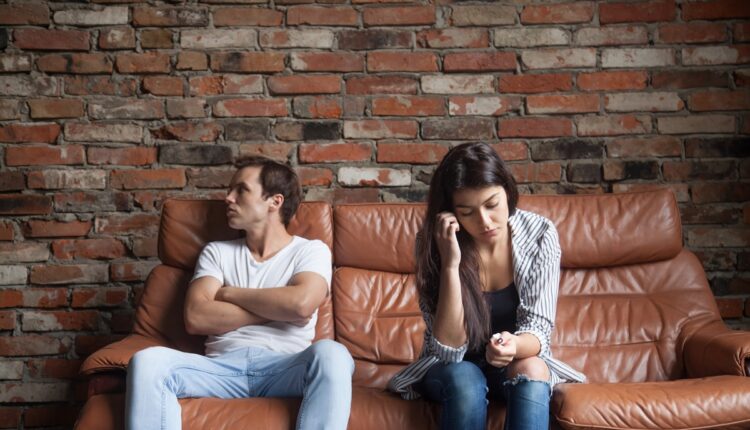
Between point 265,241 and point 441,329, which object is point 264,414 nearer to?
point 441,329

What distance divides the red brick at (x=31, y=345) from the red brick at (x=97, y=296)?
17 centimetres

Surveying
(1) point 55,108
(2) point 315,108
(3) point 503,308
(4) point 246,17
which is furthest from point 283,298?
(1) point 55,108

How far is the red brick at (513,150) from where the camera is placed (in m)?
2.80

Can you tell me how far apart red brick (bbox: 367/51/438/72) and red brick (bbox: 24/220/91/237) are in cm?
132

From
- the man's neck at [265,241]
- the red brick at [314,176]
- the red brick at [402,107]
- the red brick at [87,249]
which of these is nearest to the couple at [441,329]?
the man's neck at [265,241]

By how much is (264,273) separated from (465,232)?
70 centimetres

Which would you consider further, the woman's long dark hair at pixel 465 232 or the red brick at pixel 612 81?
the red brick at pixel 612 81

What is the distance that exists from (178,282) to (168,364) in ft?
1.77

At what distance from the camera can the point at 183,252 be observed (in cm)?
243

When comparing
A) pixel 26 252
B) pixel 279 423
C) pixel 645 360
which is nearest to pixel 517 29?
pixel 645 360

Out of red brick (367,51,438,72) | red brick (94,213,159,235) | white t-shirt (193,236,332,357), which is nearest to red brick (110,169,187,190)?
red brick (94,213,159,235)

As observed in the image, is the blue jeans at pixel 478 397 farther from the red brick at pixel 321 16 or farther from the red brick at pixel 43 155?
the red brick at pixel 43 155

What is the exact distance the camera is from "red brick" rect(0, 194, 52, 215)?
275cm

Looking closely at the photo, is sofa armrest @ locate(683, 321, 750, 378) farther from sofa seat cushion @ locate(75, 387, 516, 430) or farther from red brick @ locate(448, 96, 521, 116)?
red brick @ locate(448, 96, 521, 116)
